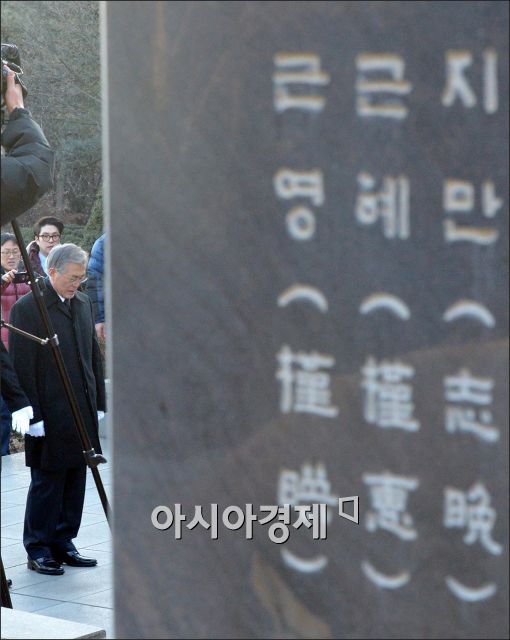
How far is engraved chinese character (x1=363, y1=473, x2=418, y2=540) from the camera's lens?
158cm

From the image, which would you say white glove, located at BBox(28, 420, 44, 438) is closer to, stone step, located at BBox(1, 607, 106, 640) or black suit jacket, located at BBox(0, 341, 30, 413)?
black suit jacket, located at BBox(0, 341, 30, 413)

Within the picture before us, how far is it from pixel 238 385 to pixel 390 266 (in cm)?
32

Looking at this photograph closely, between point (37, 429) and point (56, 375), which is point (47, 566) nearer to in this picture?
point (37, 429)

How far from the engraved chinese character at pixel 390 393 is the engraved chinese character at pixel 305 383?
0.06 m

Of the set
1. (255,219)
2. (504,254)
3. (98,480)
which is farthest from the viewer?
(98,480)

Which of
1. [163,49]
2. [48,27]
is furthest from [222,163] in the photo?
[48,27]

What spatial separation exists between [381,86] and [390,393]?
449mm

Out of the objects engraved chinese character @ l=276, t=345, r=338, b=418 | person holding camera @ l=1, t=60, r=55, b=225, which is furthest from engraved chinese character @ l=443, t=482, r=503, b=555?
person holding camera @ l=1, t=60, r=55, b=225

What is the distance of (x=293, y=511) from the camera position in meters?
1.67

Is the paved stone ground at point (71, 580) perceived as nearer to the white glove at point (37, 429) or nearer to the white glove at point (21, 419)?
the white glove at point (21, 419)

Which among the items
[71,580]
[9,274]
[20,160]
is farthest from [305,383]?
[71,580]

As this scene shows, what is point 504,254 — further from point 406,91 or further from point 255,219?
point 255,219

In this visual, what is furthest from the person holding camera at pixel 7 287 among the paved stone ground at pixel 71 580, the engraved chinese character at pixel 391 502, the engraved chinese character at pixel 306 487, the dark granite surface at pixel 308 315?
the engraved chinese character at pixel 391 502

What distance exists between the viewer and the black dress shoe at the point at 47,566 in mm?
5109
